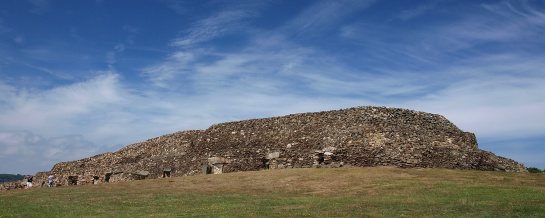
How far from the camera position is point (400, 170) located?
29422 mm

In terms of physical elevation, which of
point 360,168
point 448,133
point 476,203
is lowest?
point 476,203

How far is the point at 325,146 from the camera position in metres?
35.2

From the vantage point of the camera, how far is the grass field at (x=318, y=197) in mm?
16984

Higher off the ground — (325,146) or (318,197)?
(325,146)

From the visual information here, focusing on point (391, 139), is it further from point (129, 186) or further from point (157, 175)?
point (157, 175)

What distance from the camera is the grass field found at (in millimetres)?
16984

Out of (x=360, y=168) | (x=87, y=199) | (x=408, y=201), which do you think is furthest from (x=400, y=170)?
(x=87, y=199)

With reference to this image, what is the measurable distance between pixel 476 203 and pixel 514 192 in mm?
3535

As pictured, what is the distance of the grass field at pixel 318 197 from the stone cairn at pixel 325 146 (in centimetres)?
276

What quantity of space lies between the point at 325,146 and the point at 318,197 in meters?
13.8

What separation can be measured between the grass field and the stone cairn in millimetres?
2762

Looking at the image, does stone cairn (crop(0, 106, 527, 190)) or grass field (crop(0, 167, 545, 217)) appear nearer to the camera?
grass field (crop(0, 167, 545, 217))

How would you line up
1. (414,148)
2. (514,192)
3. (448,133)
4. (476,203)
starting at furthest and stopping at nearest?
(448,133) → (414,148) → (514,192) → (476,203)

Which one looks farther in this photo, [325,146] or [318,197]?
[325,146]
